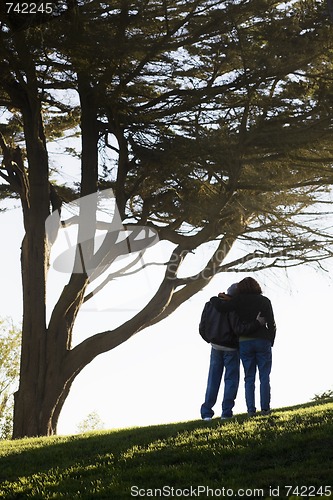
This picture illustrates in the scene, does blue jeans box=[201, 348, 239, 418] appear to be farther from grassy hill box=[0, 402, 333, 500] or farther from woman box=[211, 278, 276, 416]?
grassy hill box=[0, 402, 333, 500]

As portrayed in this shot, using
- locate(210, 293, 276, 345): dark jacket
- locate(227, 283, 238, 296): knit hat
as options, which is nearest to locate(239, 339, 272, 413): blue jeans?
locate(210, 293, 276, 345): dark jacket

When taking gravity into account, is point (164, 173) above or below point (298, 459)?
above

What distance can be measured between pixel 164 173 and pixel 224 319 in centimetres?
516

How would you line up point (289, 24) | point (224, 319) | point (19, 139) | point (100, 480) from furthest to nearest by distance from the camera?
point (19, 139) < point (289, 24) < point (224, 319) < point (100, 480)

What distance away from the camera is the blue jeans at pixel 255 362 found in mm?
10539

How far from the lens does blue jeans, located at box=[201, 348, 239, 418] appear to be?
1083 cm

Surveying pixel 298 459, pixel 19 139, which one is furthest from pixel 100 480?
pixel 19 139

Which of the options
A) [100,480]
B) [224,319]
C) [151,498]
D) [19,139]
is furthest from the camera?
[19,139]

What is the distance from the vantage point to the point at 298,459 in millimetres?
7434

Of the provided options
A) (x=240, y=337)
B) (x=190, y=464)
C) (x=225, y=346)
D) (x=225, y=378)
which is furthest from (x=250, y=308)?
(x=190, y=464)

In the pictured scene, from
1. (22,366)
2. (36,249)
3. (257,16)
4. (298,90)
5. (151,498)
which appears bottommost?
(151,498)

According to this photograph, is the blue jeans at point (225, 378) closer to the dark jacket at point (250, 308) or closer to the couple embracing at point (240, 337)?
the couple embracing at point (240, 337)

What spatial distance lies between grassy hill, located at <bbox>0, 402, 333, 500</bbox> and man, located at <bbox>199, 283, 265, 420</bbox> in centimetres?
93

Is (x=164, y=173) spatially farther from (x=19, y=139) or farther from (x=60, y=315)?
(x=19, y=139)
